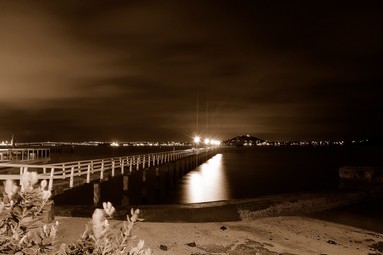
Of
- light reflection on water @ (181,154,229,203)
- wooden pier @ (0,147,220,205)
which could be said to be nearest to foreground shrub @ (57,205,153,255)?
wooden pier @ (0,147,220,205)

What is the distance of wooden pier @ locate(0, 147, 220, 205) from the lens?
15875mm

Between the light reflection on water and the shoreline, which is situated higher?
the shoreline

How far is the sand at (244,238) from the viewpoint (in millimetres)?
10633

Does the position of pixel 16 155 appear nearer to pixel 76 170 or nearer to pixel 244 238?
pixel 76 170

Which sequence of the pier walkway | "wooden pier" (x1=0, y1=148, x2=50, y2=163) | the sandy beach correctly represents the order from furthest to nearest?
"wooden pier" (x1=0, y1=148, x2=50, y2=163)
the pier walkway
the sandy beach

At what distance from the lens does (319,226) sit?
15.6m

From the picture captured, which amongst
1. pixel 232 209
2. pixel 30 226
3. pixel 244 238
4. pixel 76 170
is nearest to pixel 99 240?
pixel 30 226

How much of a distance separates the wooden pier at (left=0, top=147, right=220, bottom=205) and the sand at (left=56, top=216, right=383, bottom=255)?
11.6 feet

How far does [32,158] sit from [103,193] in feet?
35.4

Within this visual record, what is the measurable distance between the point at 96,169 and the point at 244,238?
1380 centimetres

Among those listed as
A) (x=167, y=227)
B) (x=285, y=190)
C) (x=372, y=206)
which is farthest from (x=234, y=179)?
(x=167, y=227)

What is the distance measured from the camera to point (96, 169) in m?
23.1

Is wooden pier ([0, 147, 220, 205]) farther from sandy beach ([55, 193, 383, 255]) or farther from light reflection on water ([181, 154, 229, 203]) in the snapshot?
sandy beach ([55, 193, 383, 255])

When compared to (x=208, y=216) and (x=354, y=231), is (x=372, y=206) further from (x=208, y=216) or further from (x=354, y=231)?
(x=208, y=216)
